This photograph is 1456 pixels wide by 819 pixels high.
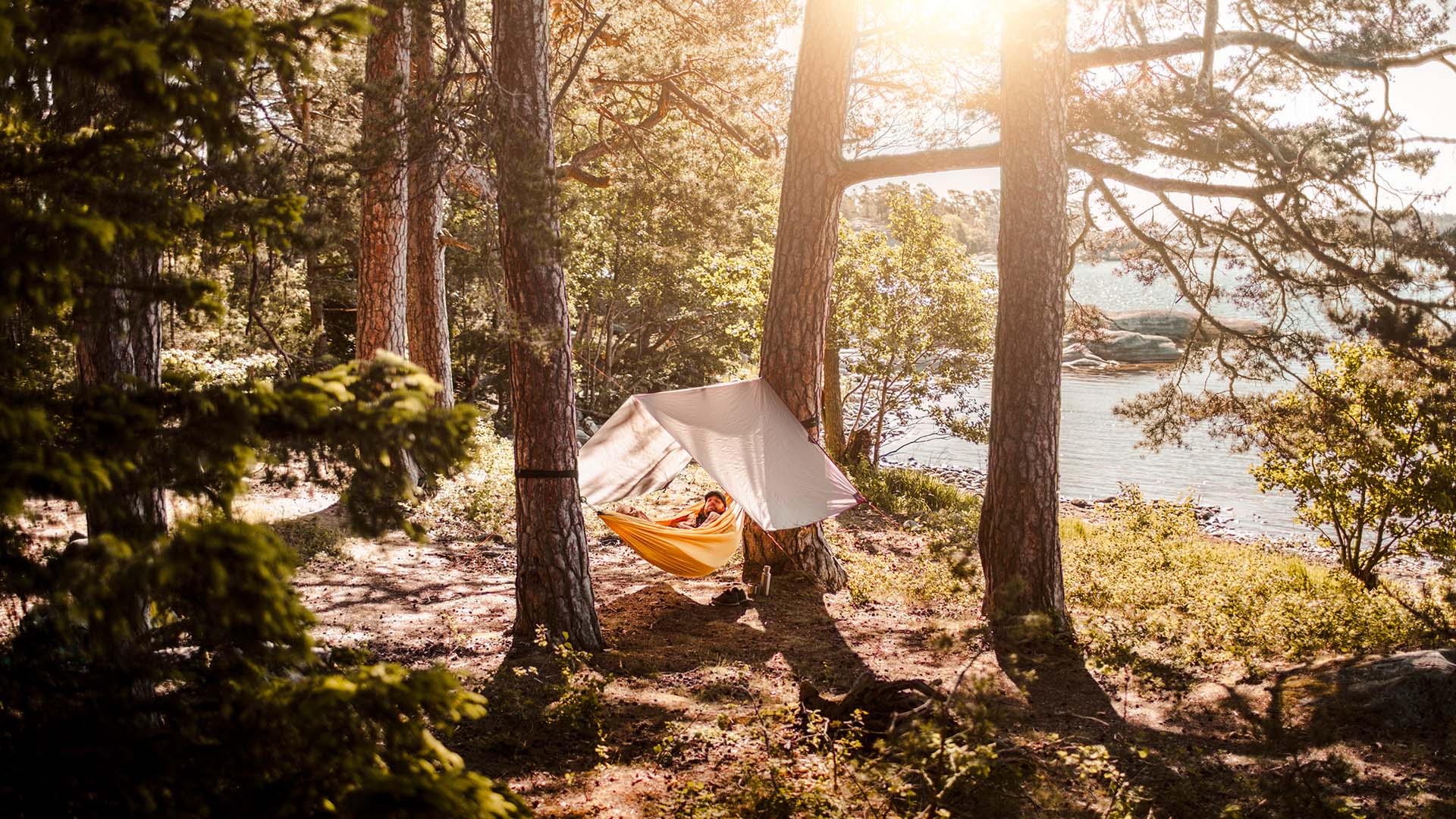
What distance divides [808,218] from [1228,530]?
Answer: 740 cm

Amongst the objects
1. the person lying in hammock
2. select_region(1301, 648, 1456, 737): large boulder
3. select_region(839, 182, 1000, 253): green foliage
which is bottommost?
select_region(1301, 648, 1456, 737): large boulder

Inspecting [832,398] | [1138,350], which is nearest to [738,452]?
[832,398]

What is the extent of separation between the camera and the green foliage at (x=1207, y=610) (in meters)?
4.10

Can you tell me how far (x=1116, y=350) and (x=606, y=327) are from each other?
17.8m

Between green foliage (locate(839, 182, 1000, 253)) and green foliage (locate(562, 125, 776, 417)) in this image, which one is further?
green foliage (locate(839, 182, 1000, 253))

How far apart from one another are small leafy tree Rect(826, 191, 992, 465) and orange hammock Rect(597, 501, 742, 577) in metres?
4.88

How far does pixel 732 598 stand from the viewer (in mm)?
5160

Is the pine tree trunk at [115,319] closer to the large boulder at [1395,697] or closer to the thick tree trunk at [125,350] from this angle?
the thick tree trunk at [125,350]

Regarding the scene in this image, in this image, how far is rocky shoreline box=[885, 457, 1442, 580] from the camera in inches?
328

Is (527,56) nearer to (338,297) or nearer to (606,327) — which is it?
(338,297)

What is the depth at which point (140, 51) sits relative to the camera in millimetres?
1204

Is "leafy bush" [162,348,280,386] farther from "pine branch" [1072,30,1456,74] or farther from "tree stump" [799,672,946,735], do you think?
"pine branch" [1072,30,1456,74]


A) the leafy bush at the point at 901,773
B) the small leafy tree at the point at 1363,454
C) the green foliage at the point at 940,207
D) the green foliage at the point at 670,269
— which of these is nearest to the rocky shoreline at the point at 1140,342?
the green foliage at the point at 940,207

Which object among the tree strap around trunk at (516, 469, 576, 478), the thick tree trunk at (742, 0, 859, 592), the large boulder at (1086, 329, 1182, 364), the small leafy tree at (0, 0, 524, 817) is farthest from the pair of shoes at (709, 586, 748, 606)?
the large boulder at (1086, 329, 1182, 364)
